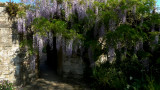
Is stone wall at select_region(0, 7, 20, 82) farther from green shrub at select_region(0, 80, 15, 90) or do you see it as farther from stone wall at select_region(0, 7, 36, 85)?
green shrub at select_region(0, 80, 15, 90)

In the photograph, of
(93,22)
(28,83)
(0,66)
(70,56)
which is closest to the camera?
(0,66)

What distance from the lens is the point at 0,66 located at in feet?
16.6

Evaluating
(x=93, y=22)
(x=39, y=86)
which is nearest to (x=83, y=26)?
(x=93, y=22)

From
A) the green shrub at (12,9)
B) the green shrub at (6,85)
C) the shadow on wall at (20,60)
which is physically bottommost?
the green shrub at (6,85)

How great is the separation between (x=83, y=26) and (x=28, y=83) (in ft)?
10.3

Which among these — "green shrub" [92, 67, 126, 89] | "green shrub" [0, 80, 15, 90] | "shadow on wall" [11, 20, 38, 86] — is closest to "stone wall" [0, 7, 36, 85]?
"shadow on wall" [11, 20, 38, 86]

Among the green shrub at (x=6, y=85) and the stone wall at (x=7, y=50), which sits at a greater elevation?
the stone wall at (x=7, y=50)

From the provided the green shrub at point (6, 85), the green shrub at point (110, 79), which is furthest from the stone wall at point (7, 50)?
the green shrub at point (110, 79)

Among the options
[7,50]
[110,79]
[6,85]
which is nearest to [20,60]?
[7,50]

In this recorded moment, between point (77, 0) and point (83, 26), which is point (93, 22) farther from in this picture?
point (77, 0)

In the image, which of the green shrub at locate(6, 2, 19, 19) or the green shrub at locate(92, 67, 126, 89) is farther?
the green shrub at locate(6, 2, 19, 19)

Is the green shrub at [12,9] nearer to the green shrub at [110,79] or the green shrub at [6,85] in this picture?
the green shrub at [6,85]

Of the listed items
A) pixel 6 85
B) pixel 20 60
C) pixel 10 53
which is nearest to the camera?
pixel 6 85

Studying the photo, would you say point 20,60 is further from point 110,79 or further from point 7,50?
point 110,79
